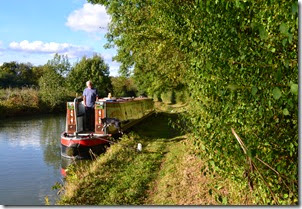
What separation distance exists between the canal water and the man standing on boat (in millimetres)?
1611

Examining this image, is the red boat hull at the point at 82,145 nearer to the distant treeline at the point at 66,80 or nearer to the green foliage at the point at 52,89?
the distant treeline at the point at 66,80

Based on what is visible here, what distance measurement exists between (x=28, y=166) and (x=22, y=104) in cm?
1751

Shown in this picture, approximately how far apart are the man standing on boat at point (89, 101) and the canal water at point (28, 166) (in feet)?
5.28

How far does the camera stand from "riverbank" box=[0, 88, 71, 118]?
25.2 m

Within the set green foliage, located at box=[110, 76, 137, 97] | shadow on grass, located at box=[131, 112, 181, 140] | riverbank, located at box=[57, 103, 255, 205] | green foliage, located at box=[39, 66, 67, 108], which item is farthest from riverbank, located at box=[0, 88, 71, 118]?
riverbank, located at box=[57, 103, 255, 205]

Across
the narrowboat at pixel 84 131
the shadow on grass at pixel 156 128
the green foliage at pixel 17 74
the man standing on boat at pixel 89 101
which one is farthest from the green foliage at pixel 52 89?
the man standing on boat at pixel 89 101

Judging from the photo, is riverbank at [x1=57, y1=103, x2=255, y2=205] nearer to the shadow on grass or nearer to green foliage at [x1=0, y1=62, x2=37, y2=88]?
the shadow on grass

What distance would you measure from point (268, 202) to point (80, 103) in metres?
9.93

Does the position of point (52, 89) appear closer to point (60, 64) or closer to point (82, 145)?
point (60, 64)

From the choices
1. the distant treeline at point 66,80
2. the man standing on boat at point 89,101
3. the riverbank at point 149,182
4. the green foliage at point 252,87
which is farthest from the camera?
the distant treeline at point 66,80

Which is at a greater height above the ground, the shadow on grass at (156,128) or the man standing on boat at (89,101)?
the man standing on boat at (89,101)

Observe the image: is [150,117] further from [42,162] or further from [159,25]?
[159,25]

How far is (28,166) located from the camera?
10.6 m

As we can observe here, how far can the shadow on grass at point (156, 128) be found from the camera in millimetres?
13195
